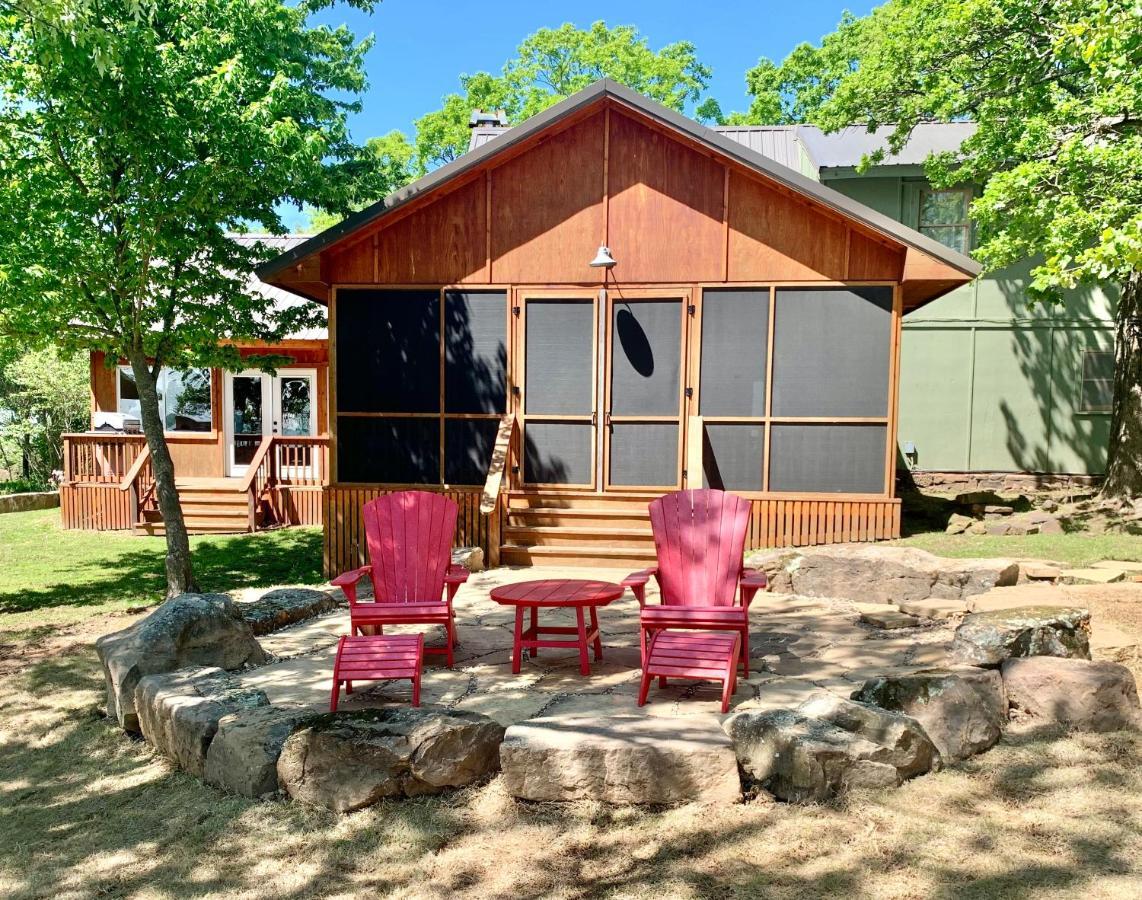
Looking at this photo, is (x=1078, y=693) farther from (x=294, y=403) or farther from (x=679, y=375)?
(x=294, y=403)

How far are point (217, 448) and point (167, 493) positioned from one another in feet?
25.6

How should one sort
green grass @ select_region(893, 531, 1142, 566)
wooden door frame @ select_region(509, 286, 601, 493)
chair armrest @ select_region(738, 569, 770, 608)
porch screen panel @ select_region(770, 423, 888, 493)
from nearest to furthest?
chair armrest @ select_region(738, 569, 770, 608) → green grass @ select_region(893, 531, 1142, 566) → porch screen panel @ select_region(770, 423, 888, 493) → wooden door frame @ select_region(509, 286, 601, 493)

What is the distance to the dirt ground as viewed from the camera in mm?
2865

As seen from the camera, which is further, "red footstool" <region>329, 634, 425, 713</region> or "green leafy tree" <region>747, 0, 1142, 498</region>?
"green leafy tree" <region>747, 0, 1142, 498</region>

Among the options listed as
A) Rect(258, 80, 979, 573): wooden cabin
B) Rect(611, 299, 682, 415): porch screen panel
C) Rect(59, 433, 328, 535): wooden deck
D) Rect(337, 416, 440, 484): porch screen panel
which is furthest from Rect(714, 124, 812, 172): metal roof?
Rect(337, 416, 440, 484): porch screen panel

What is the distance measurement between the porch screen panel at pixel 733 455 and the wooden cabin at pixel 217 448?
213 inches

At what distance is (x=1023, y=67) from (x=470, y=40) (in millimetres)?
25845

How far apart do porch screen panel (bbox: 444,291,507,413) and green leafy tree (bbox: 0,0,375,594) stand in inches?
Answer: 80.0

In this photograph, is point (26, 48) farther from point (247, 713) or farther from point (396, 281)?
point (247, 713)

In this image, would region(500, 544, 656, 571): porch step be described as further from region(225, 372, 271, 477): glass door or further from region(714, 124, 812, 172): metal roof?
region(714, 124, 812, 172): metal roof

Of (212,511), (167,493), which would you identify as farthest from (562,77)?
(167,493)

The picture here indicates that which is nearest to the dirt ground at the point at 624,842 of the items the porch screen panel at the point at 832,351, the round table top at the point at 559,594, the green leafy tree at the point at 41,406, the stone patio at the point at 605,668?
the stone patio at the point at 605,668

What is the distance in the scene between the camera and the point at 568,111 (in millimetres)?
8688

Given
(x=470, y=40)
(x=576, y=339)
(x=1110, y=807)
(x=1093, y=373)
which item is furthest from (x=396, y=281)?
(x=470, y=40)
